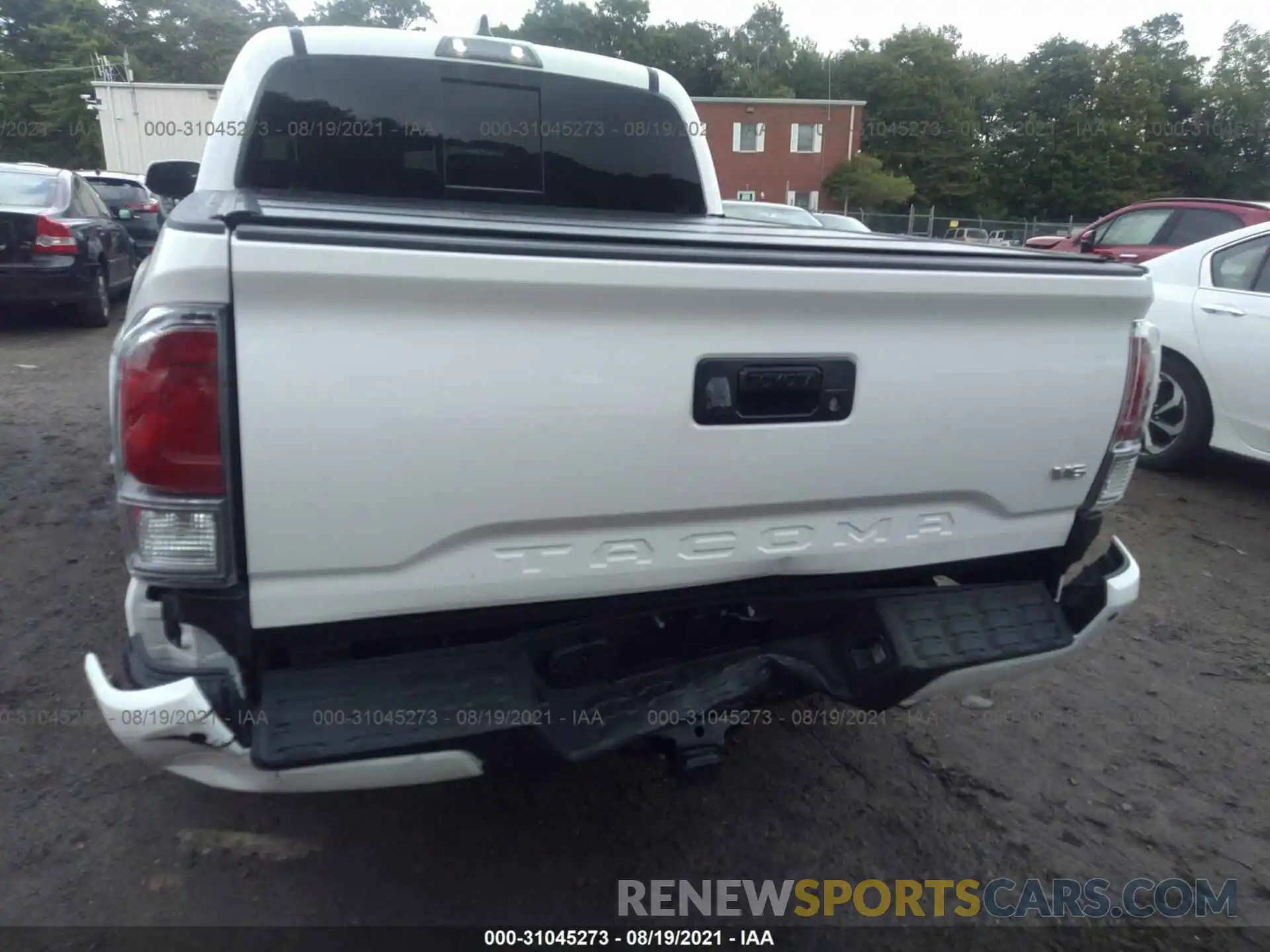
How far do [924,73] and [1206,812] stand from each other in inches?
2766

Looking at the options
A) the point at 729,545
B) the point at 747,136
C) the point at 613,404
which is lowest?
the point at 729,545

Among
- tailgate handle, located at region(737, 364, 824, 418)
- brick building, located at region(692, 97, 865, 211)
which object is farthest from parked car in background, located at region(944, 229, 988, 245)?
tailgate handle, located at region(737, 364, 824, 418)

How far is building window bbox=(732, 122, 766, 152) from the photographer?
152 feet

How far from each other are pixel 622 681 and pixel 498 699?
1.16 ft

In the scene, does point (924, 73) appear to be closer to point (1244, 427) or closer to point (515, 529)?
point (1244, 427)

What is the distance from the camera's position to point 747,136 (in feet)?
153

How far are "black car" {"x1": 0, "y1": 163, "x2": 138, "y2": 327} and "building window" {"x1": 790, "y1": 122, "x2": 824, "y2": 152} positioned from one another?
4153cm

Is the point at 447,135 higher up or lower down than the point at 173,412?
higher up

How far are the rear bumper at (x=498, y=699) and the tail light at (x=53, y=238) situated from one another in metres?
8.26

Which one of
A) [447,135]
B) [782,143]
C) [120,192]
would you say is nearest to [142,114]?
[120,192]

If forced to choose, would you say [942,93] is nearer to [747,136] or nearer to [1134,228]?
[747,136]

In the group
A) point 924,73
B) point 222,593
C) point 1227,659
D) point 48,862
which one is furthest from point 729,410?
point 924,73

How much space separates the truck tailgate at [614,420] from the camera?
1.69 m

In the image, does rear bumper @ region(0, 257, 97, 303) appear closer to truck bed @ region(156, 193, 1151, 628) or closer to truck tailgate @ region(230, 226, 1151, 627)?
truck bed @ region(156, 193, 1151, 628)
